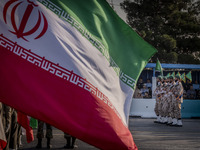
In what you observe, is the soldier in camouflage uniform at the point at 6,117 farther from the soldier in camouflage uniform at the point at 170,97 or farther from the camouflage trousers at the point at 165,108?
the camouflage trousers at the point at 165,108

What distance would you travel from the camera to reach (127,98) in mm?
3904

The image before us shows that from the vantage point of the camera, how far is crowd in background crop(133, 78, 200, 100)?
25.5 meters

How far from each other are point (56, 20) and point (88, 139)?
3.23 feet

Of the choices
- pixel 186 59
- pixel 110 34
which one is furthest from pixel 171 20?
pixel 110 34

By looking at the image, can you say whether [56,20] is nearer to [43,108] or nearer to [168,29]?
[43,108]

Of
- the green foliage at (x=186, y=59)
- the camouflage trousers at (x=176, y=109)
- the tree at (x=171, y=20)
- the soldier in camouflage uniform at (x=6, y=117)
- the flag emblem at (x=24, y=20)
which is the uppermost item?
the tree at (x=171, y=20)

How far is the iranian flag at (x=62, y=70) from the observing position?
120 inches

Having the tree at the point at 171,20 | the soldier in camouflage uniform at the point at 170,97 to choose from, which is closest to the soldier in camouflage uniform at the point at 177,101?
the soldier in camouflage uniform at the point at 170,97

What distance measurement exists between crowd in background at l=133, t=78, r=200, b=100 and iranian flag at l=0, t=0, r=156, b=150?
2197 centimetres

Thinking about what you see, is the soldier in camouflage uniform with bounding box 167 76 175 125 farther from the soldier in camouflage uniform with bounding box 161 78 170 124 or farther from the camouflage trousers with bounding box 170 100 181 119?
the camouflage trousers with bounding box 170 100 181 119

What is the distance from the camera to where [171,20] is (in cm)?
4288

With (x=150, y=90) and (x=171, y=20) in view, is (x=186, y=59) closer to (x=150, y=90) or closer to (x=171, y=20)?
(x=171, y=20)

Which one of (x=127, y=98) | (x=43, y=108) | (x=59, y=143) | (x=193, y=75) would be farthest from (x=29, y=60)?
(x=193, y=75)

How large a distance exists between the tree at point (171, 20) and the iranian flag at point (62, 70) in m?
37.9
